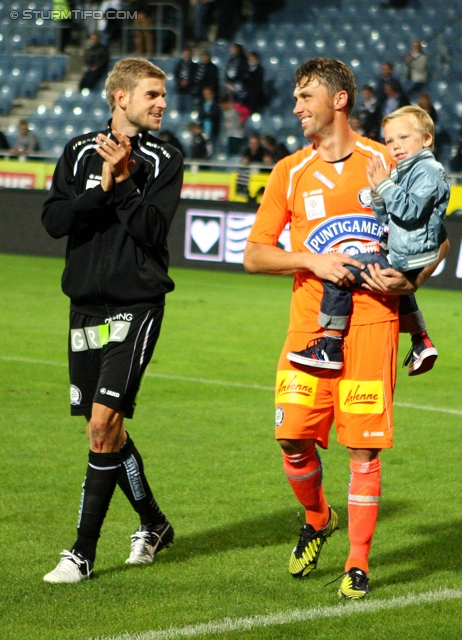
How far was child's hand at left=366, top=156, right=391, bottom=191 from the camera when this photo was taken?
4305 millimetres

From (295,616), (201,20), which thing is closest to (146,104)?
(295,616)

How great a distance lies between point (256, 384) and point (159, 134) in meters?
13.4

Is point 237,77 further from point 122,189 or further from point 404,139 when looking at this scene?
point 404,139

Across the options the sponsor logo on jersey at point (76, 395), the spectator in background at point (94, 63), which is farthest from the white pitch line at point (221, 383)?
the spectator in background at point (94, 63)

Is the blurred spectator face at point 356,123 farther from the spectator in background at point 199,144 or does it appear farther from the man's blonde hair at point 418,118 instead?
the man's blonde hair at point 418,118

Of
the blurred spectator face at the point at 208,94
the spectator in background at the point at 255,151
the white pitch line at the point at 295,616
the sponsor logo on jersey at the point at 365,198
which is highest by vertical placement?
the sponsor logo on jersey at the point at 365,198

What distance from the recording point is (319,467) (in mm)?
4852

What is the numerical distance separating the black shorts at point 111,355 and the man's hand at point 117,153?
61 cm

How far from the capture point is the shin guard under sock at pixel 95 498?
4.67 meters

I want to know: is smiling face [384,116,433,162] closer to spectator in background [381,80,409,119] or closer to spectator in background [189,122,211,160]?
spectator in background [381,80,409,119]

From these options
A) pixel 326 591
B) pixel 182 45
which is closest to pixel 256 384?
pixel 326 591

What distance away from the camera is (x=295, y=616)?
13.8 feet

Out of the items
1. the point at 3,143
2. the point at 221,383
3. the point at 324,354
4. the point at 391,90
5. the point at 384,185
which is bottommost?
the point at 3,143

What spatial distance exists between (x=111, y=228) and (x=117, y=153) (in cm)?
41
